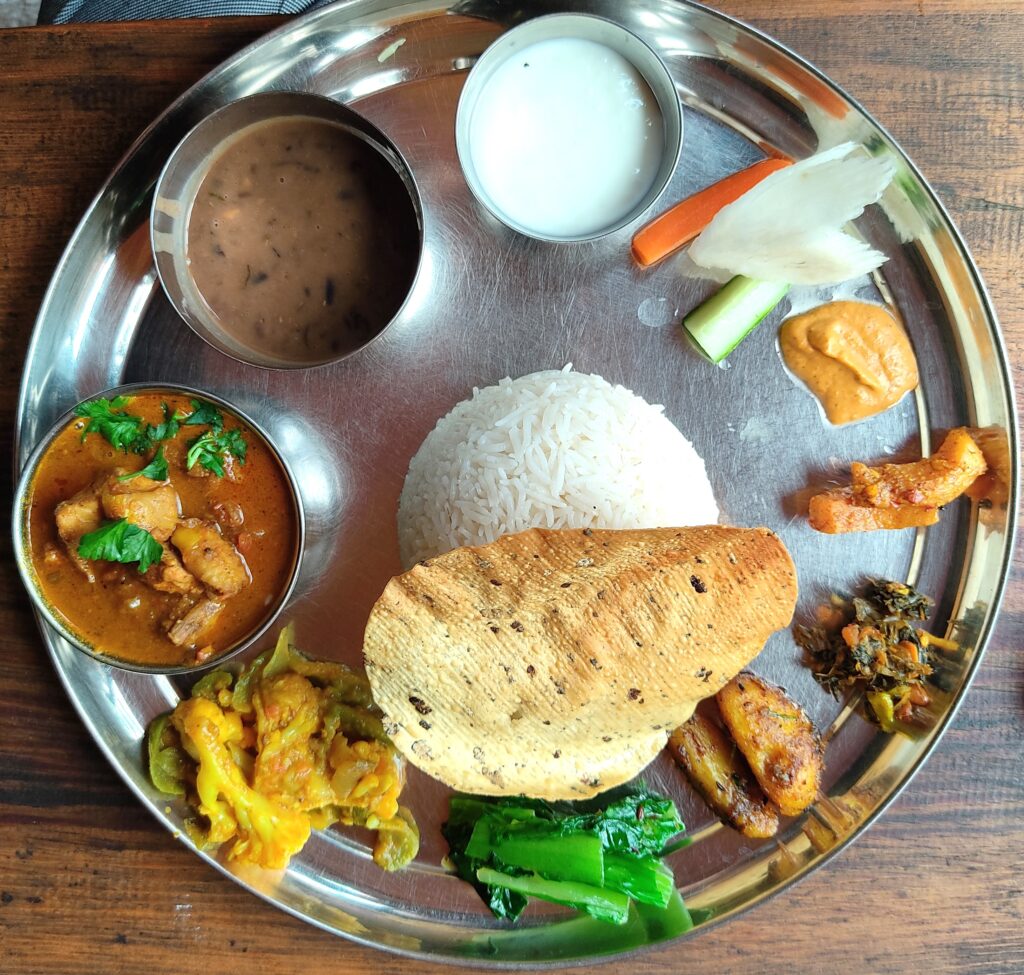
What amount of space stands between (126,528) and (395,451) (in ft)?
2.42

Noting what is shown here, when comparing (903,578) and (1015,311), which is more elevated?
(1015,311)

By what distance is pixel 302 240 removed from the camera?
1893 millimetres

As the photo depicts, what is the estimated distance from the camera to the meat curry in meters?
1.84

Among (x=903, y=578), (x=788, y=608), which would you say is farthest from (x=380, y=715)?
(x=903, y=578)

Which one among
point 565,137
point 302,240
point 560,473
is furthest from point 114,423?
point 565,137

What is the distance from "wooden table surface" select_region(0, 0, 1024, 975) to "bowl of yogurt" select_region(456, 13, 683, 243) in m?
0.44

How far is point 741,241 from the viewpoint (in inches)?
80.6

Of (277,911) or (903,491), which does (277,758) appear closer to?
(277,911)

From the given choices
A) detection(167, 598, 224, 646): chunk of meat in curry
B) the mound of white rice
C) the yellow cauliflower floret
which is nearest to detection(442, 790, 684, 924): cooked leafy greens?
the yellow cauliflower floret

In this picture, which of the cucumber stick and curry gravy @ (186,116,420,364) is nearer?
curry gravy @ (186,116,420,364)

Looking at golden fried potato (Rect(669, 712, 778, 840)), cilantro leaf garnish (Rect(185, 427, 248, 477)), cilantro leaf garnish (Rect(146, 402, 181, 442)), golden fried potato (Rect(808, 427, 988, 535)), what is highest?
cilantro leaf garnish (Rect(146, 402, 181, 442))

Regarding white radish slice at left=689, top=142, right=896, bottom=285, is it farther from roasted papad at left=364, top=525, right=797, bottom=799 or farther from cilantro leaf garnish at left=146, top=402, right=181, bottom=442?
cilantro leaf garnish at left=146, top=402, right=181, bottom=442

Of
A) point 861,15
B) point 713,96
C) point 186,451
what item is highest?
point 861,15

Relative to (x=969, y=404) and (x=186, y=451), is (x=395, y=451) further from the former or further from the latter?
(x=969, y=404)
